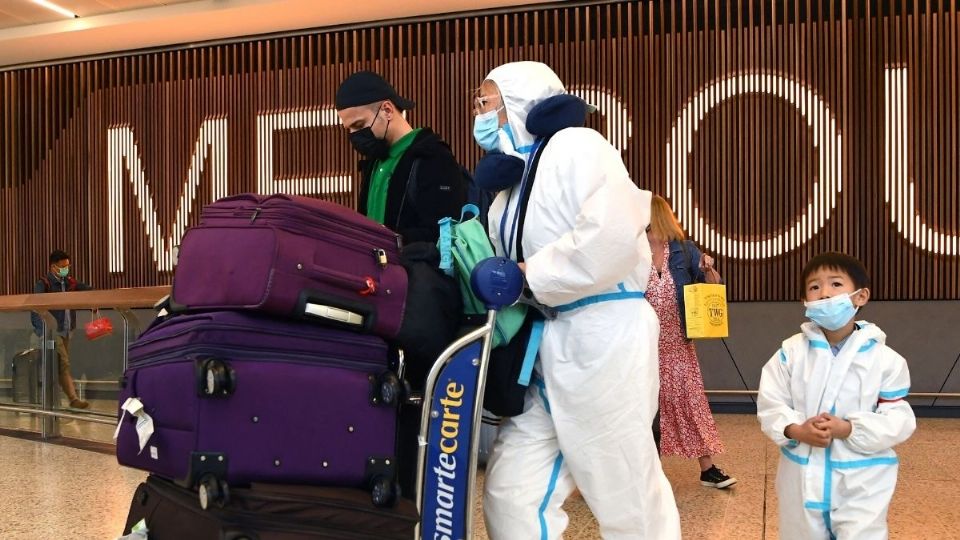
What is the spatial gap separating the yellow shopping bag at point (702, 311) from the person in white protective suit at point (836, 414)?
5.33 feet

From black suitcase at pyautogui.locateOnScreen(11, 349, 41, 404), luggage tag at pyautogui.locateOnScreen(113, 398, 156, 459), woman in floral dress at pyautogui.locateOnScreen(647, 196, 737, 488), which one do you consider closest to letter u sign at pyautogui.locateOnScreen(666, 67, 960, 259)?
woman in floral dress at pyautogui.locateOnScreen(647, 196, 737, 488)

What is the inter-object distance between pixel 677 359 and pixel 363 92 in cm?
231

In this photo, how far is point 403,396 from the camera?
76.7 inches

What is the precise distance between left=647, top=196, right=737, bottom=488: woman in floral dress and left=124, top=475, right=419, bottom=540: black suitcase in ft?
8.86

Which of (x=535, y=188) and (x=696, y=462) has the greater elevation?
(x=535, y=188)

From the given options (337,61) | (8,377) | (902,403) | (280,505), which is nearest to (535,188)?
(280,505)

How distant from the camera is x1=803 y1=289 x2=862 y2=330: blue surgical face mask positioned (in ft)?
8.39

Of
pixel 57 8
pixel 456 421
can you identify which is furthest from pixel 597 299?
pixel 57 8

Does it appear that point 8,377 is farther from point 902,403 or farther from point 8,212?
point 902,403

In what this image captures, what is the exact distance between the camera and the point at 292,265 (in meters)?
1.80

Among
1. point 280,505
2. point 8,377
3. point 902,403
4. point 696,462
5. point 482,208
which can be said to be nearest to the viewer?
point 280,505

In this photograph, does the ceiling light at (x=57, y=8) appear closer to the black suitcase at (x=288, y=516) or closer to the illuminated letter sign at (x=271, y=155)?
the illuminated letter sign at (x=271, y=155)

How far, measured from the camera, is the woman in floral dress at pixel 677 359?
173 inches

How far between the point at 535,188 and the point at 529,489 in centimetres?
67
